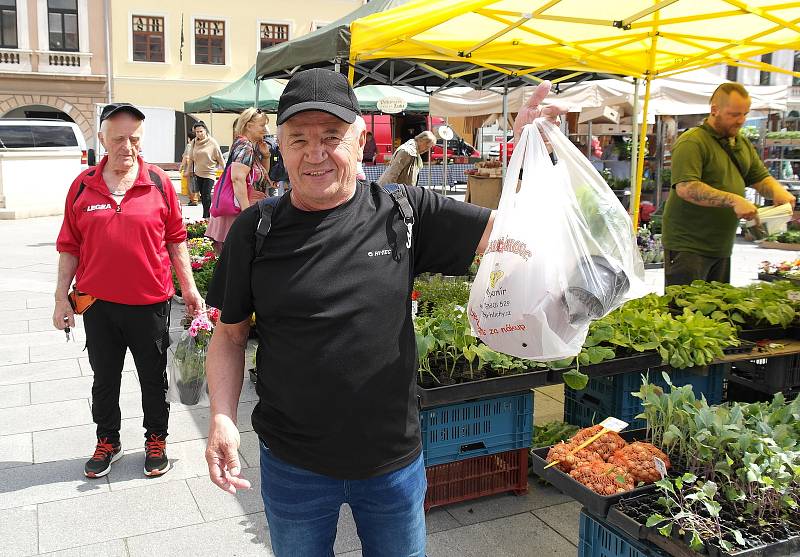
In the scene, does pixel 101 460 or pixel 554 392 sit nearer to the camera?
pixel 101 460

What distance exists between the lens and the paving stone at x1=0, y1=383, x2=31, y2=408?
5.05 m

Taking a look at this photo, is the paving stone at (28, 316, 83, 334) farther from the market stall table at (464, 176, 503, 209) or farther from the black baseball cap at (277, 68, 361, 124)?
the market stall table at (464, 176, 503, 209)

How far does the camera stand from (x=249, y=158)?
243 inches

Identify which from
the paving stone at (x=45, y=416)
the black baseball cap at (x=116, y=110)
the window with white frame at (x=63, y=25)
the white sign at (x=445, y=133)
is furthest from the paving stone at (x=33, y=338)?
the window with white frame at (x=63, y=25)

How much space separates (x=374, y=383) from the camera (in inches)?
75.8

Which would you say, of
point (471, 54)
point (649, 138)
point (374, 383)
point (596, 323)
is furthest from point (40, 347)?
point (649, 138)

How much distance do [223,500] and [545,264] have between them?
233cm

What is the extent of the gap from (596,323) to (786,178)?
15.0 metres

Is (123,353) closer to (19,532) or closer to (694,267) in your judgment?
(19,532)

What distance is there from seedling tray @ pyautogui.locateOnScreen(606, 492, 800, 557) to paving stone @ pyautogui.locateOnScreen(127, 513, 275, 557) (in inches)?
62.1

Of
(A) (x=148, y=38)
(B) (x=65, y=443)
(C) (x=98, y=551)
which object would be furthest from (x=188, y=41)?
(C) (x=98, y=551)

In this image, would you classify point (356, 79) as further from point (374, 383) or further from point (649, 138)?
point (649, 138)

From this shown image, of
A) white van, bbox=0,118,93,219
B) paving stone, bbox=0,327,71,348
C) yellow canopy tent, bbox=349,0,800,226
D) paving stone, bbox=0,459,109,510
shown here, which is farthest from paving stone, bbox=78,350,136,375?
white van, bbox=0,118,93,219

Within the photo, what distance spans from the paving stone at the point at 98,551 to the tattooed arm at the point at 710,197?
3.76m
